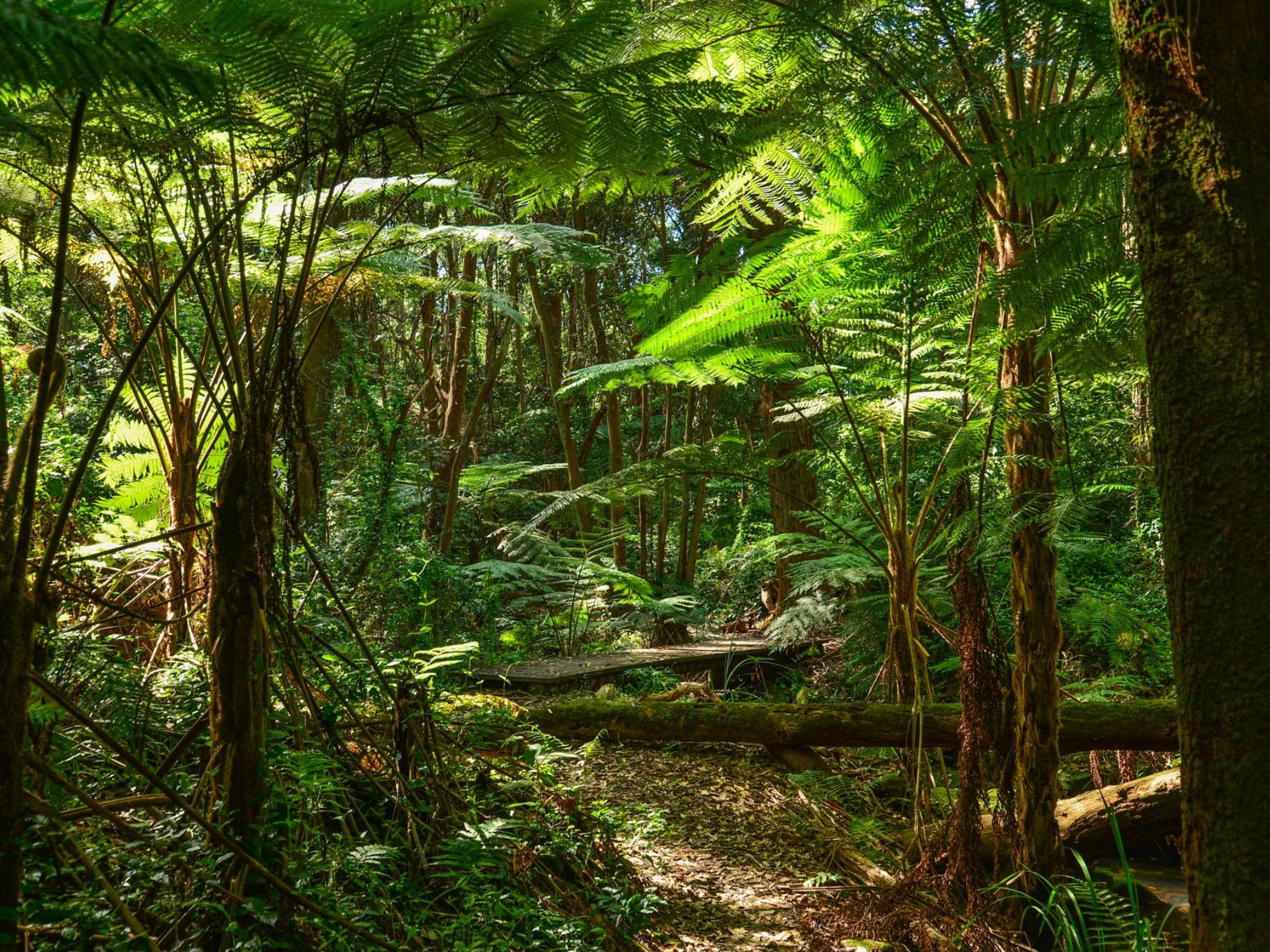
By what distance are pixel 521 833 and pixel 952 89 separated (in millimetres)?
2664

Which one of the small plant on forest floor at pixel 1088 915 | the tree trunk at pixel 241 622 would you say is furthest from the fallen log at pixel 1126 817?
the tree trunk at pixel 241 622

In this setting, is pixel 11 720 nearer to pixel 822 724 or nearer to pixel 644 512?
pixel 822 724

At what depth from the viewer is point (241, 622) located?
1531 mm

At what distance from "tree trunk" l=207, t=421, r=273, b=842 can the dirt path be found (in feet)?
4.72

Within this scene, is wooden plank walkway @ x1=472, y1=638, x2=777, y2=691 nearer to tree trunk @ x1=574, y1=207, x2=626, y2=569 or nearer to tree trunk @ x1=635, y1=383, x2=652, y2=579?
tree trunk @ x1=635, y1=383, x2=652, y2=579

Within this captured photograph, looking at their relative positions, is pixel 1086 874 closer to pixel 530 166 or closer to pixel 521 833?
pixel 521 833

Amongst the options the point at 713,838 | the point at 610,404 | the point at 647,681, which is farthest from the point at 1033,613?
the point at 610,404

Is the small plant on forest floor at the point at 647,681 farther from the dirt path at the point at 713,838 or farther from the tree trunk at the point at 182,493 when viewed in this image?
the tree trunk at the point at 182,493

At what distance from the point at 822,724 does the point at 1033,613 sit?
187cm

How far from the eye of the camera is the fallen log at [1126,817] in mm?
3590

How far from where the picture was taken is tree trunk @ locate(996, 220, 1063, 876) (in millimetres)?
2498

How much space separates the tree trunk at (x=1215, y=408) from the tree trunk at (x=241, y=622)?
5.20 feet

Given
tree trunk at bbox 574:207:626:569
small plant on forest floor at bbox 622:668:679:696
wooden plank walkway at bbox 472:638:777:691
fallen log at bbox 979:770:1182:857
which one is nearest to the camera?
fallen log at bbox 979:770:1182:857

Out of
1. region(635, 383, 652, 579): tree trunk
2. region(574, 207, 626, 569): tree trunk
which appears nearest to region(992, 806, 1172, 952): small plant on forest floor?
region(635, 383, 652, 579): tree trunk
